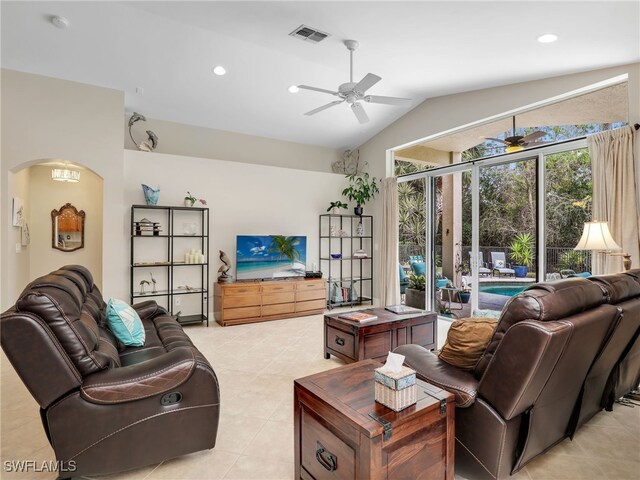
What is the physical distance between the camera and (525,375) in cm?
156

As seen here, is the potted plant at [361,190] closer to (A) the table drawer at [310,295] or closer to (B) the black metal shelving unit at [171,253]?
(A) the table drawer at [310,295]

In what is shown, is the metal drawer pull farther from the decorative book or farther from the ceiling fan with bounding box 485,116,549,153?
the ceiling fan with bounding box 485,116,549,153

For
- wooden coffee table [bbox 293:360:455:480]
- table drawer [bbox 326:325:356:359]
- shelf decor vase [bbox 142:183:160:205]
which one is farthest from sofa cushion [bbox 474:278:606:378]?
shelf decor vase [bbox 142:183:160:205]

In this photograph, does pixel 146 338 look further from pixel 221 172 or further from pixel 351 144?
pixel 351 144

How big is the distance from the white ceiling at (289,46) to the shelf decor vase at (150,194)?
49.1 inches

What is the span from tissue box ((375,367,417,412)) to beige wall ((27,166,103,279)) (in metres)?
5.63

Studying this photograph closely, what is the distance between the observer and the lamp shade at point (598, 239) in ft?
10.0

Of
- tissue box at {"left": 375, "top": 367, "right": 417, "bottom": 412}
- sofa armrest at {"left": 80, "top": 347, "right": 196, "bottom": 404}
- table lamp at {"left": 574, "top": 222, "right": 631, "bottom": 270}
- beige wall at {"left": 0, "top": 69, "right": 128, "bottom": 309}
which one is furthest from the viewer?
beige wall at {"left": 0, "top": 69, "right": 128, "bottom": 309}

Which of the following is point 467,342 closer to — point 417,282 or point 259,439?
point 259,439

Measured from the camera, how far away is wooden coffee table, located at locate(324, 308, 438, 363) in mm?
3400

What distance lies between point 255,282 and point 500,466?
436 centimetres

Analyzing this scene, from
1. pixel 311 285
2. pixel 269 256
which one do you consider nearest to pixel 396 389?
pixel 311 285

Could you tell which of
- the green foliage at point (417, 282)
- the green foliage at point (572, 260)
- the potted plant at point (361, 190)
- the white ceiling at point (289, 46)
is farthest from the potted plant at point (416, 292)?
the white ceiling at point (289, 46)

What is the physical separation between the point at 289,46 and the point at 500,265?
3.94m
